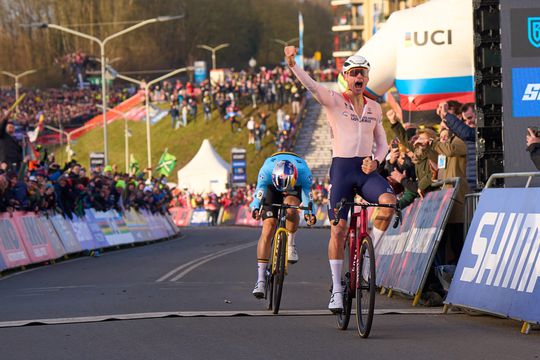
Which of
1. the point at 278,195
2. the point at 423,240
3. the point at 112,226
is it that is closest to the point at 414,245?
the point at 423,240

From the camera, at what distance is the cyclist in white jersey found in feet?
39.1

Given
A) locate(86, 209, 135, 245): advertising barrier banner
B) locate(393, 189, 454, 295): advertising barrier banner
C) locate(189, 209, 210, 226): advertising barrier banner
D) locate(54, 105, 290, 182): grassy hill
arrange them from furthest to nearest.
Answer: locate(54, 105, 290, 182): grassy hill, locate(189, 209, 210, 226): advertising barrier banner, locate(86, 209, 135, 245): advertising barrier banner, locate(393, 189, 454, 295): advertising barrier banner

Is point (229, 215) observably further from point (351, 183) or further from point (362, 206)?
point (362, 206)

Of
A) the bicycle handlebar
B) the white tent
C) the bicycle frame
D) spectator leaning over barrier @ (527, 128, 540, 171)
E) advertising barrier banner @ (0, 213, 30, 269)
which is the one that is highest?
spectator leaning over barrier @ (527, 128, 540, 171)

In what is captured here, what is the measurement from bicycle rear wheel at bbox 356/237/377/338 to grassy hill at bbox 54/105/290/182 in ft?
263

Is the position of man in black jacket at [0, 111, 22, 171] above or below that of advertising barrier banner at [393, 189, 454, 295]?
above

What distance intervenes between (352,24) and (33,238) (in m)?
131

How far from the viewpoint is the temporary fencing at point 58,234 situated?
23.4 metres

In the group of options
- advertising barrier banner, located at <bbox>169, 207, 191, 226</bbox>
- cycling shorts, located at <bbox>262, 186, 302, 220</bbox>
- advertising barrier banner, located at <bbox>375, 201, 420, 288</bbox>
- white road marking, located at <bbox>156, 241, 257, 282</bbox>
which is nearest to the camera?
cycling shorts, located at <bbox>262, 186, 302, 220</bbox>

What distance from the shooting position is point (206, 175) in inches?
3039

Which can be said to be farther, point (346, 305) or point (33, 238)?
point (33, 238)

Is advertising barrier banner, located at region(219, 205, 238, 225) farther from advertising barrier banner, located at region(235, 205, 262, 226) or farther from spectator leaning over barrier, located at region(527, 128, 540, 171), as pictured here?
spectator leaning over barrier, located at region(527, 128, 540, 171)

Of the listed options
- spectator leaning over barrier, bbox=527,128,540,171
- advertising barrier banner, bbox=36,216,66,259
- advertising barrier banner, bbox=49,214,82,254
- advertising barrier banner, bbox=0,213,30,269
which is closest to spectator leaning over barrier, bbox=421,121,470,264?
spectator leaning over barrier, bbox=527,128,540,171

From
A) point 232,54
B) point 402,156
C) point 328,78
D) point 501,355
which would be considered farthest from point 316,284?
point 232,54
